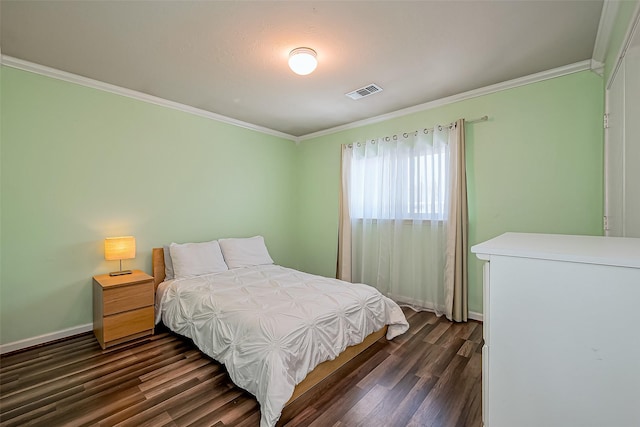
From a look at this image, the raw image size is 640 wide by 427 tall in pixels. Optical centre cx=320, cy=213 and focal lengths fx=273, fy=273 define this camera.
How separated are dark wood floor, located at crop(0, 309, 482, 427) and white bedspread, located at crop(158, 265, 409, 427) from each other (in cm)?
17

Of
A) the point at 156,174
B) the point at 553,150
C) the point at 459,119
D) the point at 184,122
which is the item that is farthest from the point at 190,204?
the point at 553,150

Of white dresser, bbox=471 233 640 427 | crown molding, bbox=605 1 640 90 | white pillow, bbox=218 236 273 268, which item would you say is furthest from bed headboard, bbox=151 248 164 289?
crown molding, bbox=605 1 640 90

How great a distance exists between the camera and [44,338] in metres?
2.49

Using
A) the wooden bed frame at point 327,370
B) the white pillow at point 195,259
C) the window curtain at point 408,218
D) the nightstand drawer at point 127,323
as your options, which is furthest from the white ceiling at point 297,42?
the wooden bed frame at point 327,370

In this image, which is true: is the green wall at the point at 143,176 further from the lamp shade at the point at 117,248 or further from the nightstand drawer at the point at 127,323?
the nightstand drawer at the point at 127,323

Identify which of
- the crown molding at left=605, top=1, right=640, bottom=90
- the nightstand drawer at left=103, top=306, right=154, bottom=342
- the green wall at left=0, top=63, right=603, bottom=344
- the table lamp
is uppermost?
the crown molding at left=605, top=1, right=640, bottom=90

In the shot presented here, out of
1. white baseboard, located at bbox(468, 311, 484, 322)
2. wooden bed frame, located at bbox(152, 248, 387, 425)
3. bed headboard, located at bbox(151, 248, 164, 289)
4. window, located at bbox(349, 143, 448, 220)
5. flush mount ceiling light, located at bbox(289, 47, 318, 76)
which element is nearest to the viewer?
wooden bed frame, located at bbox(152, 248, 387, 425)

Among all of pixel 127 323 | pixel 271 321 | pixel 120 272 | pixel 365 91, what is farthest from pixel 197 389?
pixel 365 91

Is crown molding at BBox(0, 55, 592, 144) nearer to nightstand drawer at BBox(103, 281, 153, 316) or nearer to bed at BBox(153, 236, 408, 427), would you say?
bed at BBox(153, 236, 408, 427)

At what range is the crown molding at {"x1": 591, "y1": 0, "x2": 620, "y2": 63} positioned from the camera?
1709 mm

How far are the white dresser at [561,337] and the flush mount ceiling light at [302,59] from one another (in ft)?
6.36

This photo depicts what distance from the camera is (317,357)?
1.88 meters

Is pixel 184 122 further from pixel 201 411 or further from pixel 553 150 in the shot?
pixel 553 150

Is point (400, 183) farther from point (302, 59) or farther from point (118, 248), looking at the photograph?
point (118, 248)
